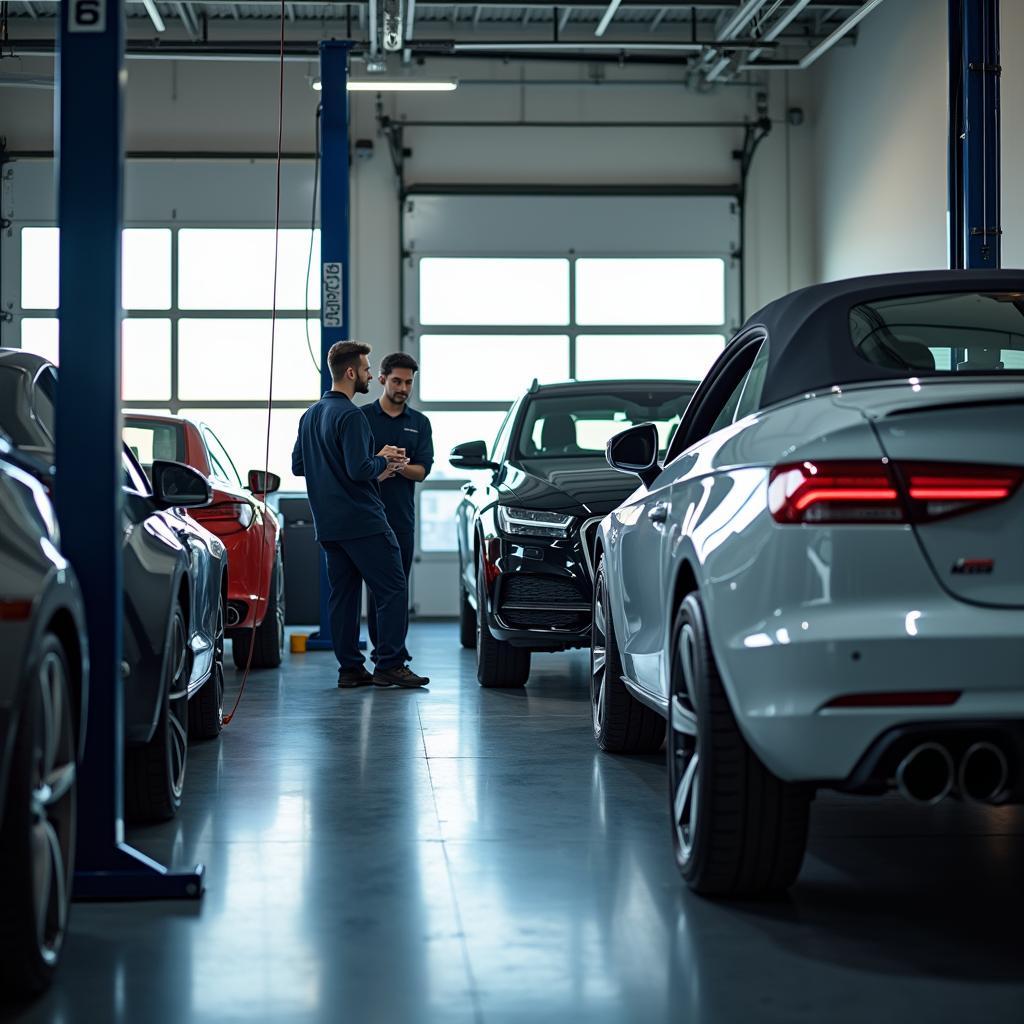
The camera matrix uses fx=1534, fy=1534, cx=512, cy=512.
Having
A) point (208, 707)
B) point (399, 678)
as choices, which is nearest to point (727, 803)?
point (208, 707)

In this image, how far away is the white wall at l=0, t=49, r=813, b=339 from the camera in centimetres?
1655

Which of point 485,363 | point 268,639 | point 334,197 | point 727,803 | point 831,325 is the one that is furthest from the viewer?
point 485,363

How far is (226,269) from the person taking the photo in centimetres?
1645

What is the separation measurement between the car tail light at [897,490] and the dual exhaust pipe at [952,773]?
0.48 m

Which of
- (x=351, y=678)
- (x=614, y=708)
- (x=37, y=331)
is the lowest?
(x=351, y=678)

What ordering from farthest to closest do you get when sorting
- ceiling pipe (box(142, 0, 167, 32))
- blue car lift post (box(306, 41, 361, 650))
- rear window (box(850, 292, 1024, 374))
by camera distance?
ceiling pipe (box(142, 0, 167, 32))
blue car lift post (box(306, 41, 361, 650))
rear window (box(850, 292, 1024, 374))

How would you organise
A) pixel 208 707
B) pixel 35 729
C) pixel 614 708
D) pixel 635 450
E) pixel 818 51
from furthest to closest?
pixel 818 51 < pixel 208 707 < pixel 614 708 < pixel 635 450 < pixel 35 729

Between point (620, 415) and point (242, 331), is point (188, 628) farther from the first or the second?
point (242, 331)

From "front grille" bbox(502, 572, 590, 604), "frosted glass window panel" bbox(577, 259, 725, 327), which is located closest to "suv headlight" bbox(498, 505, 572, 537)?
"front grille" bbox(502, 572, 590, 604)

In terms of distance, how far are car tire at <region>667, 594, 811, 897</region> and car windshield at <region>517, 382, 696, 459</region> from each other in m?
5.37

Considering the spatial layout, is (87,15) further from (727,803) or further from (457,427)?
(457,427)

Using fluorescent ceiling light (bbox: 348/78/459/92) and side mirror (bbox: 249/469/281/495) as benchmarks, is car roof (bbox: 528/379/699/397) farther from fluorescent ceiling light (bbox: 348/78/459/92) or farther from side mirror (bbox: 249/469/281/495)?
fluorescent ceiling light (bbox: 348/78/459/92)

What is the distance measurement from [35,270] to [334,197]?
21.0 feet

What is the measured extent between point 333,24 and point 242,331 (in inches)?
135
